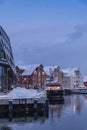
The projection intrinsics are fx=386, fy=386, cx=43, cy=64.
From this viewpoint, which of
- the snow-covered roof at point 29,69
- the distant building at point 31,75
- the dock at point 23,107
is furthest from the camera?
the snow-covered roof at point 29,69

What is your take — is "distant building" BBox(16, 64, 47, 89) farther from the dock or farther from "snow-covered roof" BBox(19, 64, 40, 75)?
the dock

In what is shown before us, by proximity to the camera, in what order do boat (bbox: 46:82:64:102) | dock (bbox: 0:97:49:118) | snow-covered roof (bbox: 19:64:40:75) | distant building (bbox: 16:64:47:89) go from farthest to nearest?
1. snow-covered roof (bbox: 19:64:40:75)
2. distant building (bbox: 16:64:47:89)
3. boat (bbox: 46:82:64:102)
4. dock (bbox: 0:97:49:118)

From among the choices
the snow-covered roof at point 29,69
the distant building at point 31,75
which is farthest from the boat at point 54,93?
the snow-covered roof at point 29,69

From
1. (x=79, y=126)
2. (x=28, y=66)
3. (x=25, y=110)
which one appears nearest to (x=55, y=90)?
(x=25, y=110)

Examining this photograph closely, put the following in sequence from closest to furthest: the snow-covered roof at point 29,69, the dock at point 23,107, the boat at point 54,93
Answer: the dock at point 23,107
the boat at point 54,93
the snow-covered roof at point 29,69

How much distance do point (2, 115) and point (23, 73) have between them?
116583 millimetres

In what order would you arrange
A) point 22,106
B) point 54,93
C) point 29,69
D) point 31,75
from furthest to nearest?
point 29,69 → point 31,75 → point 54,93 → point 22,106

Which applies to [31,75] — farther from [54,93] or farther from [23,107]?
[23,107]

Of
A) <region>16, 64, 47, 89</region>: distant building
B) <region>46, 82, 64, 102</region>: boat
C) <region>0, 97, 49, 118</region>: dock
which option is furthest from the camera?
<region>16, 64, 47, 89</region>: distant building

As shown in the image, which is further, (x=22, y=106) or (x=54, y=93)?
(x=54, y=93)

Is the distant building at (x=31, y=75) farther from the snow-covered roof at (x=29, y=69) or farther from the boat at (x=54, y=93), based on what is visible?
the boat at (x=54, y=93)

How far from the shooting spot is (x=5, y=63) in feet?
254

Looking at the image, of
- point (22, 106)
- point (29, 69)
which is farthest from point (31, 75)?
point (22, 106)

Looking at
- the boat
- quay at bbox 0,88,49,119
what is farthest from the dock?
the boat
